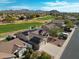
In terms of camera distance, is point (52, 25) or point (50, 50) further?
point (52, 25)

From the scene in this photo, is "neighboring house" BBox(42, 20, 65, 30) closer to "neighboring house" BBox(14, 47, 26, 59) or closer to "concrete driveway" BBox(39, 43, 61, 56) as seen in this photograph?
"concrete driveway" BBox(39, 43, 61, 56)

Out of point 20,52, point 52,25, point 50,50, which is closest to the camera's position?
point 20,52

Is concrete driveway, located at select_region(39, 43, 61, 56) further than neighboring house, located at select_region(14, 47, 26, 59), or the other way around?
concrete driveway, located at select_region(39, 43, 61, 56)

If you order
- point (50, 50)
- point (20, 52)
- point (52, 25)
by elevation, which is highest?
point (20, 52)

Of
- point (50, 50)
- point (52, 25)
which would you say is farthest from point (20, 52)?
point (52, 25)

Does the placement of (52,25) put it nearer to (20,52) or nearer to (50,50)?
(50,50)

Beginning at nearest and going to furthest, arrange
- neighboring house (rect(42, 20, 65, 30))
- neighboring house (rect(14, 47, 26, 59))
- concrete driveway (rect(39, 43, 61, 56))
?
1. neighboring house (rect(14, 47, 26, 59))
2. concrete driveway (rect(39, 43, 61, 56))
3. neighboring house (rect(42, 20, 65, 30))

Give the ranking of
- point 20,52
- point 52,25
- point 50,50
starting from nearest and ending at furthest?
point 20,52 < point 50,50 < point 52,25

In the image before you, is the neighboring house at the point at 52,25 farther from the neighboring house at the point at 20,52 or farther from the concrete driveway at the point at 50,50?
the neighboring house at the point at 20,52

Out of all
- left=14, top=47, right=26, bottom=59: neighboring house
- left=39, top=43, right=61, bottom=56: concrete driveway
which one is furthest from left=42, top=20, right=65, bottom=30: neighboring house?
left=14, top=47, right=26, bottom=59: neighboring house

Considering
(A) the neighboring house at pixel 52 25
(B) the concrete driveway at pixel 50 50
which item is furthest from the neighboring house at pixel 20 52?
(A) the neighboring house at pixel 52 25

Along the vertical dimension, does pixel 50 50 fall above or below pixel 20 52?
below

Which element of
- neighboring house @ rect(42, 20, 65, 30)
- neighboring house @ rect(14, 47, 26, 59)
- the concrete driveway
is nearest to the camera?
neighboring house @ rect(14, 47, 26, 59)
